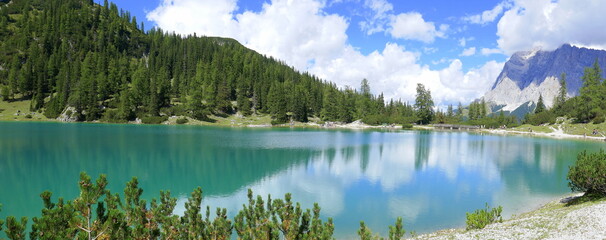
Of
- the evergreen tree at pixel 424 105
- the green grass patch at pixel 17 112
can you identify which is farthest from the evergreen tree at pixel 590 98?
the green grass patch at pixel 17 112

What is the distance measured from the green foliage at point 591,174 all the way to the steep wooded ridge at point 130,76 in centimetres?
9953

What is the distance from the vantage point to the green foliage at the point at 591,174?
16656 millimetres

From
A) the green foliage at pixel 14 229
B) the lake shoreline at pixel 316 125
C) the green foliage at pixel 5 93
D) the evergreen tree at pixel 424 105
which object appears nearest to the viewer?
the green foliage at pixel 14 229

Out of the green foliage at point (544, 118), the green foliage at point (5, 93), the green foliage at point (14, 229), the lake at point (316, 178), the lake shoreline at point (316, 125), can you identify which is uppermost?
the green foliage at point (5, 93)

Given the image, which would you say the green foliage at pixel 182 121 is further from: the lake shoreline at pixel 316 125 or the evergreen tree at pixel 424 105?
the evergreen tree at pixel 424 105

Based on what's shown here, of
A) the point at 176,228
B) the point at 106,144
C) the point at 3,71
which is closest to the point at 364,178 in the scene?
the point at 176,228

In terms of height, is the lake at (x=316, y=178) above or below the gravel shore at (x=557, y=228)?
below

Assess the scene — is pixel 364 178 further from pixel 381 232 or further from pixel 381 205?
pixel 381 232

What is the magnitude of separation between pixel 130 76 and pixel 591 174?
5467 inches

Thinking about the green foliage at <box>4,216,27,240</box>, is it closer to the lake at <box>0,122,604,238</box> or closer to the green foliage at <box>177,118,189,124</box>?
the lake at <box>0,122,604,238</box>

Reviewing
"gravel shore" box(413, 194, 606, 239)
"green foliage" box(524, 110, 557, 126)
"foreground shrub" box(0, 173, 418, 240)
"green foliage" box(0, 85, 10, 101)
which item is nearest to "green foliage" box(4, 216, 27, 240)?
"foreground shrub" box(0, 173, 418, 240)

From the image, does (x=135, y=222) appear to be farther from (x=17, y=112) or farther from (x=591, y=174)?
(x=17, y=112)

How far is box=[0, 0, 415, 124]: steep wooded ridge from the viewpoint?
106 meters

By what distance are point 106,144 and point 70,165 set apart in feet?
52.7
